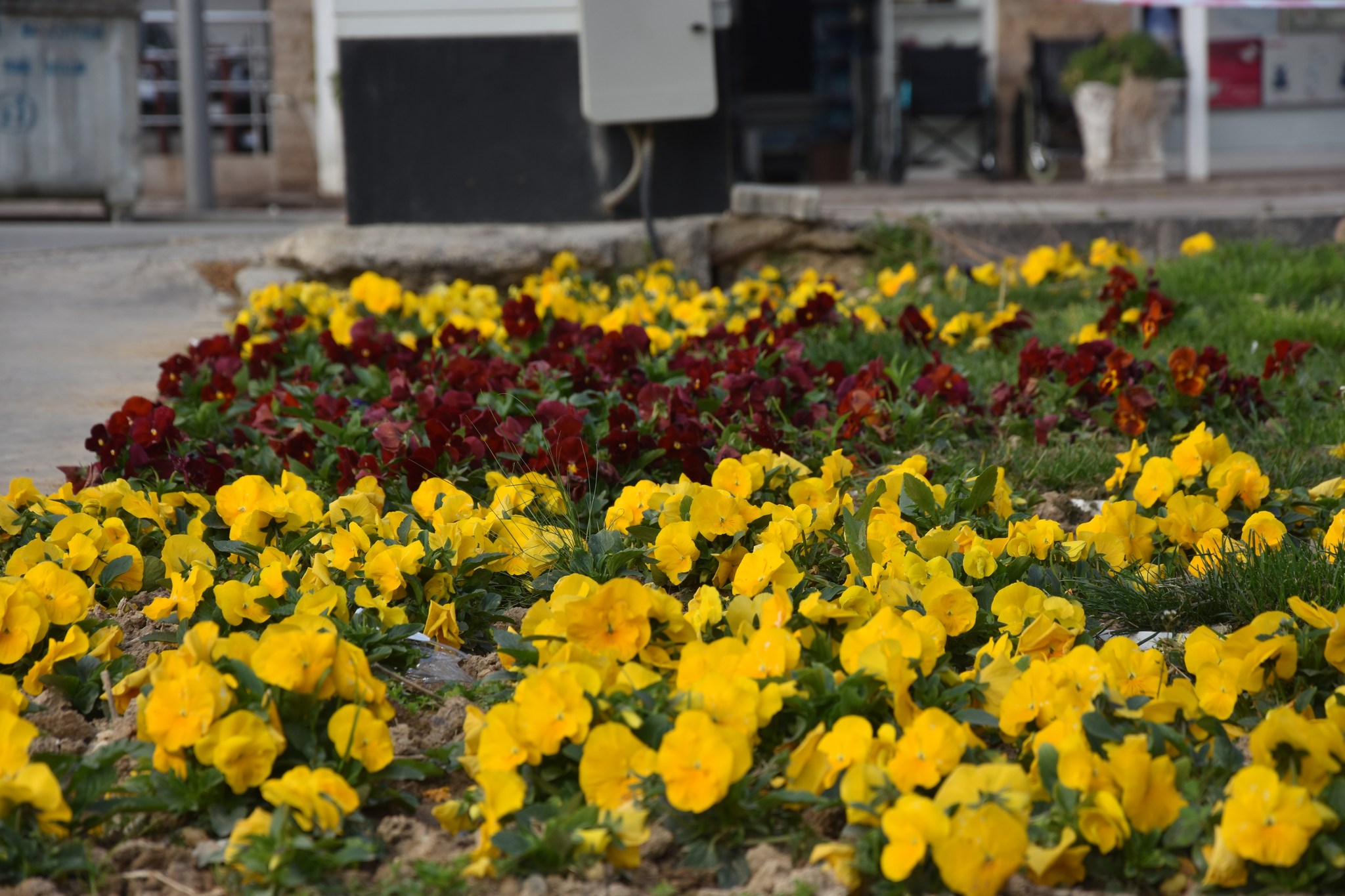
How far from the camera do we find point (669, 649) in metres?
1.58

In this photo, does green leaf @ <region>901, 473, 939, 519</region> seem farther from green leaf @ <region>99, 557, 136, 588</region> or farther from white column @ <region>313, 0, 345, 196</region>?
white column @ <region>313, 0, 345, 196</region>

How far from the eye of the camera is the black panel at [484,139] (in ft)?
17.8

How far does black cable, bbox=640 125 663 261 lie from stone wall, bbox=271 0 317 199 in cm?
931

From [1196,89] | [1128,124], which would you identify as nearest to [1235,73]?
[1196,89]

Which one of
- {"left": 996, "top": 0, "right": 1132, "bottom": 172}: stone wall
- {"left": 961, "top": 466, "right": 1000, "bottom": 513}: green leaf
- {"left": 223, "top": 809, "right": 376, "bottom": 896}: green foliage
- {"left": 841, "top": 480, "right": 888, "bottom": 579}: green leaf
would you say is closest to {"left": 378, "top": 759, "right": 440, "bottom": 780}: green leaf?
{"left": 223, "top": 809, "right": 376, "bottom": 896}: green foliage

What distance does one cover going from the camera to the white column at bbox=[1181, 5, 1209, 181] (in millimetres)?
11281

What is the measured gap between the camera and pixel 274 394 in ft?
9.44

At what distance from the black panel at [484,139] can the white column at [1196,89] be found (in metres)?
7.26

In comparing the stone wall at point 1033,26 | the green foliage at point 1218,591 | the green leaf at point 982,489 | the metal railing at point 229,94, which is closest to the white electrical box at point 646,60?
the green leaf at point 982,489

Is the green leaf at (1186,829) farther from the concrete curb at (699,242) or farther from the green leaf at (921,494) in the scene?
the concrete curb at (699,242)

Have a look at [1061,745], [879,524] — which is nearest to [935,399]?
[879,524]

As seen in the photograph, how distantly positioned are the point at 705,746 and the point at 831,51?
1361 cm

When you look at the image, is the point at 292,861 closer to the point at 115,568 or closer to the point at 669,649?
the point at 669,649

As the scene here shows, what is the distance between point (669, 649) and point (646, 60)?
158 inches
